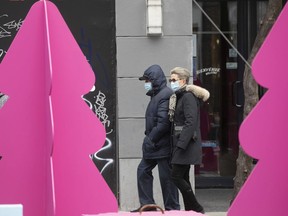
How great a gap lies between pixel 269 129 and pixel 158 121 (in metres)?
4.30

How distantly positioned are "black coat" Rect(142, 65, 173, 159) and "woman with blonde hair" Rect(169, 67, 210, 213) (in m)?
0.13

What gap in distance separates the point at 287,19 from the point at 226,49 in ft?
24.3

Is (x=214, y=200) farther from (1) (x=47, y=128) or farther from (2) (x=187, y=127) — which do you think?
(1) (x=47, y=128)

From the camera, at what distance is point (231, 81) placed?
12047 millimetres

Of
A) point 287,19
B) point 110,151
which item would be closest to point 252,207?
point 287,19

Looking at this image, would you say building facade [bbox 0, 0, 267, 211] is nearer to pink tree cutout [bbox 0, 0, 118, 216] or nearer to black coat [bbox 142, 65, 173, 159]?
black coat [bbox 142, 65, 173, 159]

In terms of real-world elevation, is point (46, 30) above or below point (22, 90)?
above

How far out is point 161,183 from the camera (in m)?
9.06

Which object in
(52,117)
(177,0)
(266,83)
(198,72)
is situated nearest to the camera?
(266,83)

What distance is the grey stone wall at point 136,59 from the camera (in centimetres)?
1046

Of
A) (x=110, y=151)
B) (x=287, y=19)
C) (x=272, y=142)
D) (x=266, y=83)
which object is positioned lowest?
(x=110, y=151)

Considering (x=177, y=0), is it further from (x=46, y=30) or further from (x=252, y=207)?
(x=252, y=207)

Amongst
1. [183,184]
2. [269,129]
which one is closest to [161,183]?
[183,184]

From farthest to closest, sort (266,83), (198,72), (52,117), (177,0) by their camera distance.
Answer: (198,72), (177,0), (52,117), (266,83)
